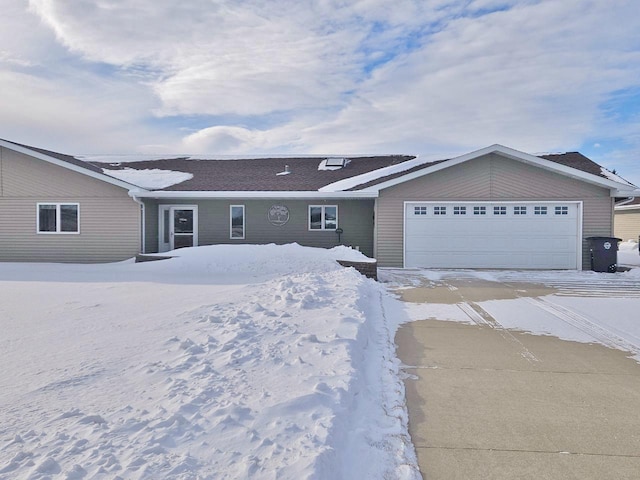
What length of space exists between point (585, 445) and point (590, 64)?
15.8 m

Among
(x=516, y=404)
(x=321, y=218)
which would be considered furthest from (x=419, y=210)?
(x=516, y=404)

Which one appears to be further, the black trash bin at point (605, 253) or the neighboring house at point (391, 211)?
the neighboring house at point (391, 211)

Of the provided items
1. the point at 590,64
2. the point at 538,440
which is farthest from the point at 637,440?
the point at 590,64

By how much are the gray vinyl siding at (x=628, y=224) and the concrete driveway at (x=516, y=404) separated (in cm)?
2672

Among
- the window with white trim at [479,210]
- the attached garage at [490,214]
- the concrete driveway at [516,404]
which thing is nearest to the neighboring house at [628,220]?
the attached garage at [490,214]

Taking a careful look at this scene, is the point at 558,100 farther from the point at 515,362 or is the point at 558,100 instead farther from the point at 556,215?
the point at 515,362

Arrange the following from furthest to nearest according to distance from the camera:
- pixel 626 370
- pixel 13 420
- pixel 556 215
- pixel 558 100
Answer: pixel 558 100 < pixel 556 215 < pixel 626 370 < pixel 13 420

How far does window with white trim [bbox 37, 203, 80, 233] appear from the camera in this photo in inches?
584

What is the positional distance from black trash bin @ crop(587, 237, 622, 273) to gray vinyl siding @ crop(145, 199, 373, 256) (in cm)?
709

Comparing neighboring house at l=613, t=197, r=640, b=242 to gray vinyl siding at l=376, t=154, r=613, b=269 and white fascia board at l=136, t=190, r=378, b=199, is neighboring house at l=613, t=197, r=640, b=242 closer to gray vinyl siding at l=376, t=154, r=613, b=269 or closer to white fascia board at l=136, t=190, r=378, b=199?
gray vinyl siding at l=376, t=154, r=613, b=269

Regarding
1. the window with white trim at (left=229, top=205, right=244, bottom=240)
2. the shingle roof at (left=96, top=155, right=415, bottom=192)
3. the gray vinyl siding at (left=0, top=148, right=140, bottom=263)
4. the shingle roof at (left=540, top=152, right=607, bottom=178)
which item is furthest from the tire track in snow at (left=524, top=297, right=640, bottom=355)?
the gray vinyl siding at (left=0, top=148, right=140, bottom=263)

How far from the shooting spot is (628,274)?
12992 millimetres

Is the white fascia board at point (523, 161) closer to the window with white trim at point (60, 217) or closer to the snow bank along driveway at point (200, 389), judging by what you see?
the snow bank along driveway at point (200, 389)

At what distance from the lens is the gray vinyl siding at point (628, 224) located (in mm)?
27250
